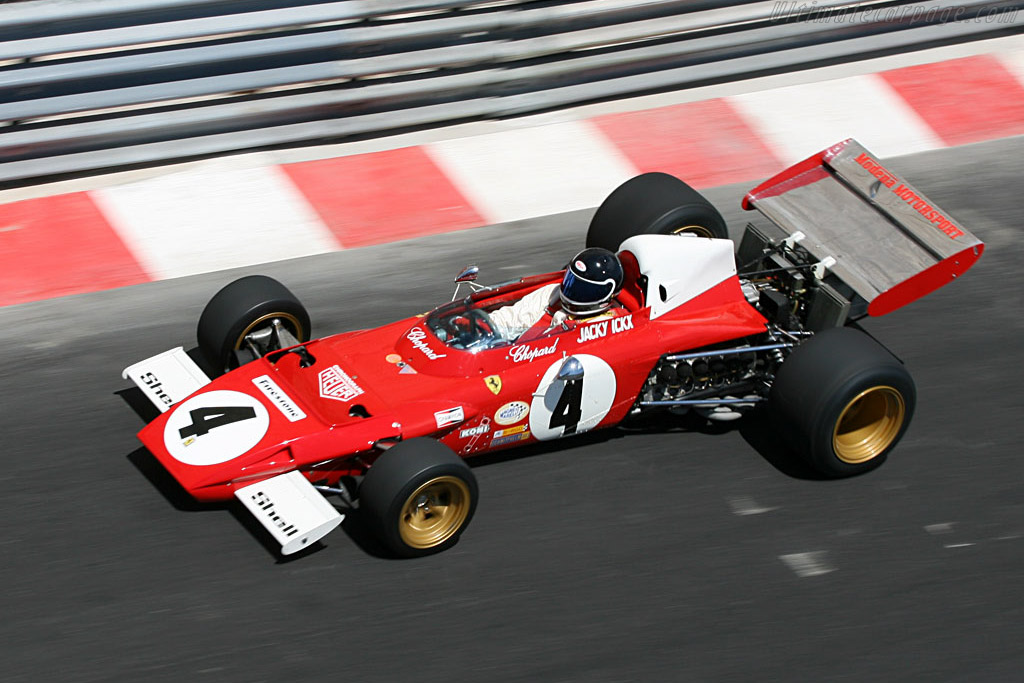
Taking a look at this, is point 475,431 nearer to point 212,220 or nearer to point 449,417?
point 449,417

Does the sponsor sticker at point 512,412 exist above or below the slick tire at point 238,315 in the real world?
below

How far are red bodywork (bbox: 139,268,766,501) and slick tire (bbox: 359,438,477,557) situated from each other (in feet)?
1.08

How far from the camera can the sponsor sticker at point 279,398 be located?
6.17 metres

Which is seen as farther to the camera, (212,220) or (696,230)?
(212,220)

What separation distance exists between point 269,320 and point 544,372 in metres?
1.65

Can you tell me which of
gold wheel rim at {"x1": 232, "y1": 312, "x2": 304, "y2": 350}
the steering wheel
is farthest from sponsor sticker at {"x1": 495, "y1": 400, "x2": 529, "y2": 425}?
gold wheel rim at {"x1": 232, "y1": 312, "x2": 304, "y2": 350}

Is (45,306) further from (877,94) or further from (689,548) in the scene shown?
(877,94)

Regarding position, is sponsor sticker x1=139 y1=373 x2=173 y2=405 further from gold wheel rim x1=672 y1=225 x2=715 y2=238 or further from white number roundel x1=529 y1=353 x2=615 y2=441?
gold wheel rim x1=672 y1=225 x2=715 y2=238

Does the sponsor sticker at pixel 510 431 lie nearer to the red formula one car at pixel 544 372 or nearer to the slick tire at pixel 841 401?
the red formula one car at pixel 544 372

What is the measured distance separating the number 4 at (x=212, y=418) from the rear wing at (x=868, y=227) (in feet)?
10.6

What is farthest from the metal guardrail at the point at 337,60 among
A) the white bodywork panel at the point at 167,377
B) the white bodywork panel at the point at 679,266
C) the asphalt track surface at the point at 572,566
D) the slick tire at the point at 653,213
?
the white bodywork panel at the point at 679,266

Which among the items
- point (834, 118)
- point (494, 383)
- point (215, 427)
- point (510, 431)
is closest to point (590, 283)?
point (494, 383)

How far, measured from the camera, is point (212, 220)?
28.6 feet

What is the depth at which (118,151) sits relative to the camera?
8875 millimetres
